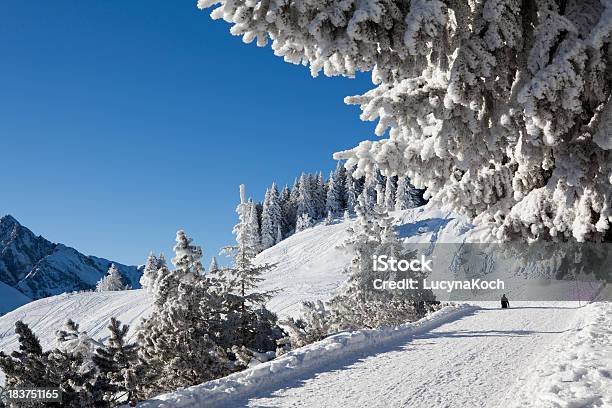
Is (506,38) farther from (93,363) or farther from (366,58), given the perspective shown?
(93,363)

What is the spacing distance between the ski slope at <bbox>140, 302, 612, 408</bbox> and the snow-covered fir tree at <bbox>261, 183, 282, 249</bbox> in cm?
9160

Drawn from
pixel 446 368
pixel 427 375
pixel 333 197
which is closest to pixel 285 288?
pixel 446 368

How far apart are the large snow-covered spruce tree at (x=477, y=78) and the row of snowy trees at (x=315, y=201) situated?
91478mm

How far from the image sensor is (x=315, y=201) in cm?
11138

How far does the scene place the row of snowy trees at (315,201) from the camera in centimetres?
9981

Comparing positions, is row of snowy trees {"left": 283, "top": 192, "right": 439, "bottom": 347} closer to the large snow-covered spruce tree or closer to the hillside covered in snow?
the large snow-covered spruce tree

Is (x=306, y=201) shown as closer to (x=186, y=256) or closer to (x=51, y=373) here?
(x=186, y=256)

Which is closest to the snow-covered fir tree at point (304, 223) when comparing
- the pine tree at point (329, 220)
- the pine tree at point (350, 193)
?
the pine tree at point (329, 220)

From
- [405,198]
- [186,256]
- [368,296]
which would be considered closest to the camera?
[186,256]

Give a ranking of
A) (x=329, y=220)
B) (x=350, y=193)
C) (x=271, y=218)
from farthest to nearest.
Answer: (x=271, y=218) → (x=350, y=193) → (x=329, y=220)

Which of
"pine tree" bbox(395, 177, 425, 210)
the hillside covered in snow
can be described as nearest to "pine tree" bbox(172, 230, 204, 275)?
the hillside covered in snow

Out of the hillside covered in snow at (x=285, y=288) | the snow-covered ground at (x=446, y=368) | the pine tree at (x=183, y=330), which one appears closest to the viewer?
the snow-covered ground at (x=446, y=368)

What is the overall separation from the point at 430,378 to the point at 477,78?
631 centimetres

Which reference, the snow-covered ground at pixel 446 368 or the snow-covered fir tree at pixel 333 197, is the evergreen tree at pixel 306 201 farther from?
the snow-covered ground at pixel 446 368
